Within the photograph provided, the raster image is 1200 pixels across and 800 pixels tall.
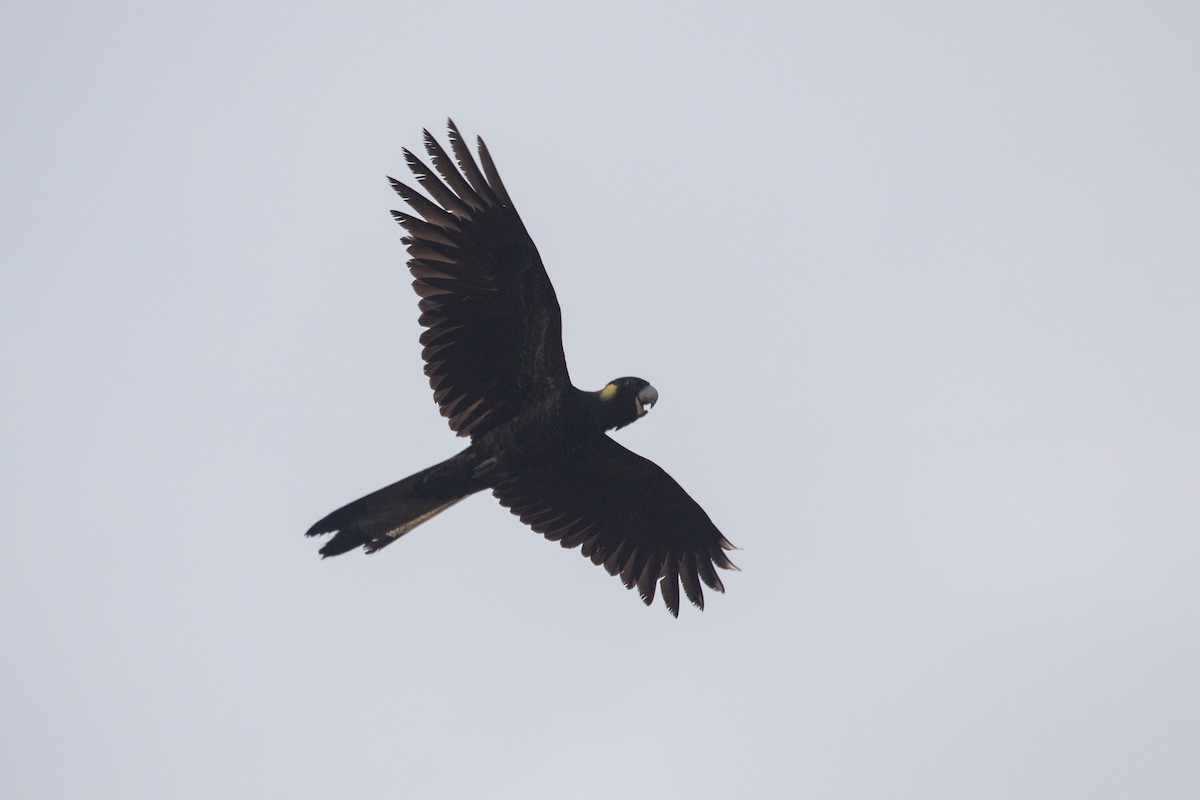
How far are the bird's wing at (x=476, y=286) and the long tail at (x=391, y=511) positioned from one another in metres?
0.68

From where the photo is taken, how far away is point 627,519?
13.0 metres

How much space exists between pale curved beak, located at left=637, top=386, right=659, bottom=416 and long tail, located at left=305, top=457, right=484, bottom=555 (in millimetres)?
1659

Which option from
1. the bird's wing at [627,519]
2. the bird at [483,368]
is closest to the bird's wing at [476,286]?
the bird at [483,368]

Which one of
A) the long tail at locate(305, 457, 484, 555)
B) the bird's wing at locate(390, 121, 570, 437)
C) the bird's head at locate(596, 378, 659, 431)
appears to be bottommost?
the long tail at locate(305, 457, 484, 555)

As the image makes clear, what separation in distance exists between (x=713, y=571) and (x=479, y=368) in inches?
127

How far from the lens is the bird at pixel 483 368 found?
451 inches

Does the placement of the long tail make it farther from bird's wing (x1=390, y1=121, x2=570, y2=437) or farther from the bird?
bird's wing (x1=390, y1=121, x2=570, y2=437)

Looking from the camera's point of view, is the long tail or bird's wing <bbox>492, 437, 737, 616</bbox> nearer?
the long tail

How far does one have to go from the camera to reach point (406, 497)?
11805 mm

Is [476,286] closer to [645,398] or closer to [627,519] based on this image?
[645,398]

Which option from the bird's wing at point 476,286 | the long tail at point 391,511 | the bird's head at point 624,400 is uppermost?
the bird's wing at point 476,286

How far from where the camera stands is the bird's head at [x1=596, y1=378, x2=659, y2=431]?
38.2 ft

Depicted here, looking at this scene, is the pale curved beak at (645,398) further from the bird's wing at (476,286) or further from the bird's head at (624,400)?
the bird's wing at (476,286)

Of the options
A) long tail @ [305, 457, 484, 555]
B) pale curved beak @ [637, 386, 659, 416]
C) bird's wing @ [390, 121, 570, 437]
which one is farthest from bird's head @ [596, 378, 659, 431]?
long tail @ [305, 457, 484, 555]
